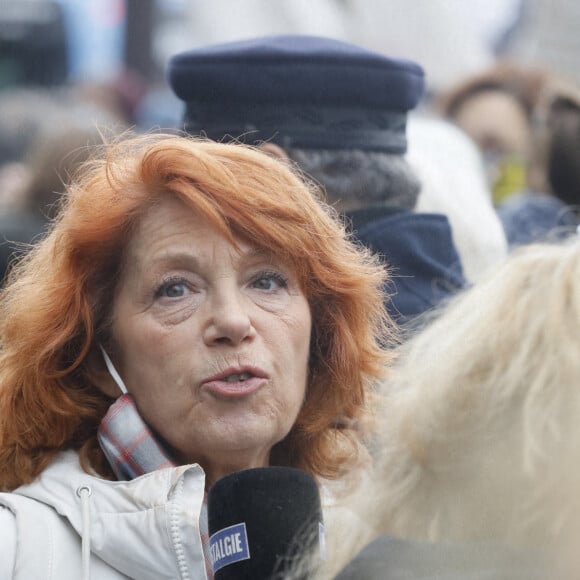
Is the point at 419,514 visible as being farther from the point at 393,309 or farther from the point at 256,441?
the point at 393,309

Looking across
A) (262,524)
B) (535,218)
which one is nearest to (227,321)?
(262,524)

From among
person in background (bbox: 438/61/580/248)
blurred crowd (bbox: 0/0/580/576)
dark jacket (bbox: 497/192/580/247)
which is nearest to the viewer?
blurred crowd (bbox: 0/0/580/576)

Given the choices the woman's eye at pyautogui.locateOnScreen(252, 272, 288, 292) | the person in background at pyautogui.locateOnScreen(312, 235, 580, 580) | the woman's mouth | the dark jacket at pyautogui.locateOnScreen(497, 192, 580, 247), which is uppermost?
the person in background at pyautogui.locateOnScreen(312, 235, 580, 580)

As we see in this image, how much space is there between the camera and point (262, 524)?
201cm

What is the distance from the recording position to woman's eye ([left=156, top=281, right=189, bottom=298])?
8.48 ft

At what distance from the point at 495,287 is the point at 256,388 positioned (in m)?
0.74

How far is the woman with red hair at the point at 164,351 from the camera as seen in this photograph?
2.43m

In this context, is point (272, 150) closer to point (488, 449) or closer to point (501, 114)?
point (488, 449)

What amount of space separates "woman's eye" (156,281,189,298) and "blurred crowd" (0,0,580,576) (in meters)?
0.43

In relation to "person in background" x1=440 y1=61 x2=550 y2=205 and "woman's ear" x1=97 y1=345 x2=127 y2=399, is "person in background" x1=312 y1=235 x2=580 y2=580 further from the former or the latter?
"person in background" x1=440 y1=61 x2=550 y2=205

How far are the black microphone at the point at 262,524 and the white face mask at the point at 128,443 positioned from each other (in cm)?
46

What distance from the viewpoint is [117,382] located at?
8.68 ft

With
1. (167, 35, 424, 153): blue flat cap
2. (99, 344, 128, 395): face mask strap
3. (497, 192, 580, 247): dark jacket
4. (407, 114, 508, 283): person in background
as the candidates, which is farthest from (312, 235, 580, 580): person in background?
(497, 192, 580, 247): dark jacket

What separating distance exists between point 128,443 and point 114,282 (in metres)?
0.37
